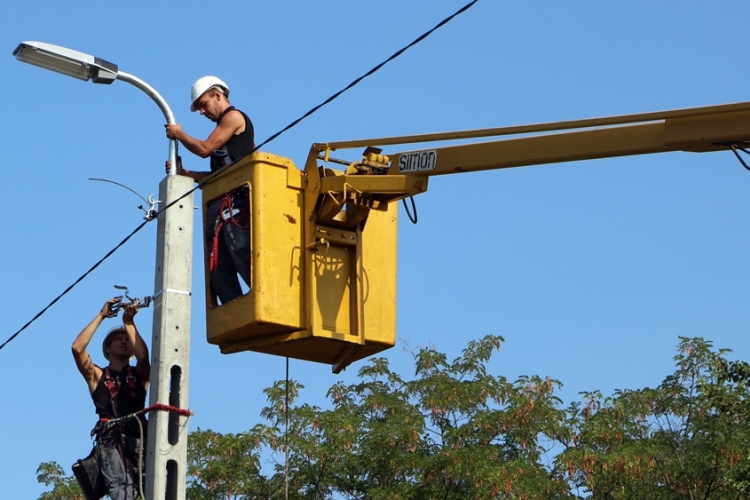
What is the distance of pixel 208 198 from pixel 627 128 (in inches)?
112

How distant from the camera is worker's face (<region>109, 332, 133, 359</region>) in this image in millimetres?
9133

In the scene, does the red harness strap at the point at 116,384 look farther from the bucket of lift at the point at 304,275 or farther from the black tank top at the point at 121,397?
the bucket of lift at the point at 304,275

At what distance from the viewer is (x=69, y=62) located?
8812 millimetres

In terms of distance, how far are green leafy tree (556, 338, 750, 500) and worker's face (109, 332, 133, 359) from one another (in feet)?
31.2

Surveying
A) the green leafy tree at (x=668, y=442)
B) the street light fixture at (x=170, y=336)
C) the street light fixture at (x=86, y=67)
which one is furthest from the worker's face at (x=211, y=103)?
the green leafy tree at (x=668, y=442)

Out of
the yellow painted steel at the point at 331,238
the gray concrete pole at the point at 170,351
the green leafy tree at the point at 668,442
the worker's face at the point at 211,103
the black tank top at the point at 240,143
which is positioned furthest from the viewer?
the green leafy tree at the point at 668,442

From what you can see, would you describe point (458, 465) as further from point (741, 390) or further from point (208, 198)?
point (208, 198)

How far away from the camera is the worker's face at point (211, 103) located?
30.4ft

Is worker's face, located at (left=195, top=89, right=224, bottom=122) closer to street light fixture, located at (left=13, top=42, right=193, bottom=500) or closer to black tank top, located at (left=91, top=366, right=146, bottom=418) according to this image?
street light fixture, located at (left=13, top=42, right=193, bottom=500)

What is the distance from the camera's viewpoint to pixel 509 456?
19109 millimetres

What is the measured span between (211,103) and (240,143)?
0.39 m

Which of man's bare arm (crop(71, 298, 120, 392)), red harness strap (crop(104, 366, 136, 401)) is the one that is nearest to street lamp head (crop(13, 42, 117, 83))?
man's bare arm (crop(71, 298, 120, 392))

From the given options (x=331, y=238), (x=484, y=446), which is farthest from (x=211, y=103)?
(x=484, y=446)

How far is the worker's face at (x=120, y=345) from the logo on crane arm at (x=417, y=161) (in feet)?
6.97
